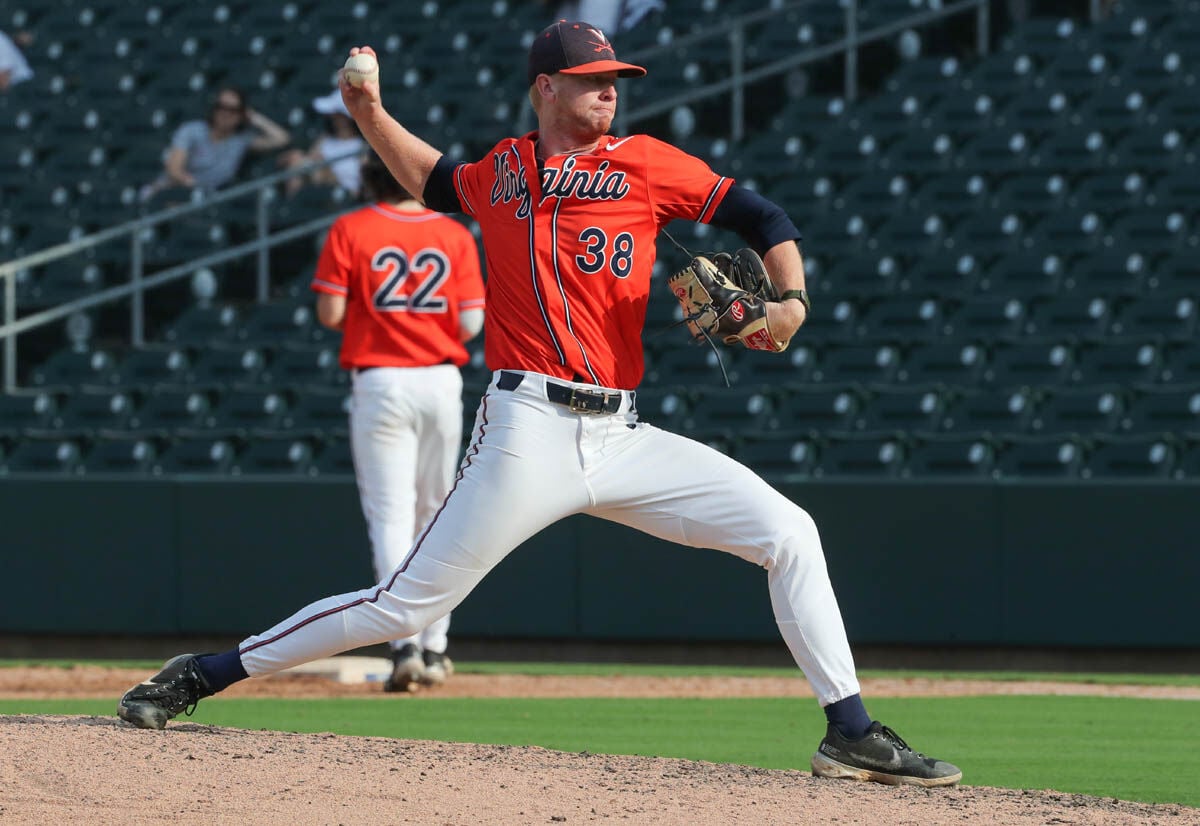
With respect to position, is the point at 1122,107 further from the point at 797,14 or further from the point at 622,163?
the point at 622,163

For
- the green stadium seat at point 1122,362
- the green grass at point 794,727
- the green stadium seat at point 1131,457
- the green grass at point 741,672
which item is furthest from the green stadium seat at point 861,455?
the green grass at point 794,727

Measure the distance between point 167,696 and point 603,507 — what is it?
130cm

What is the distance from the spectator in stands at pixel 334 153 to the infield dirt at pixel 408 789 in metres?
8.24

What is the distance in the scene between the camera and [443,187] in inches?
199

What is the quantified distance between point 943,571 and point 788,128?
5585 millimetres

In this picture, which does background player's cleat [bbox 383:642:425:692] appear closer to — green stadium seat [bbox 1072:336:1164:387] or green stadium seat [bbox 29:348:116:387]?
green stadium seat [bbox 1072:336:1164:387]

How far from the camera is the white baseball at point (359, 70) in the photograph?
4.93m

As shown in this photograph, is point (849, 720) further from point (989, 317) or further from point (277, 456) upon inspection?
point (989, 317)

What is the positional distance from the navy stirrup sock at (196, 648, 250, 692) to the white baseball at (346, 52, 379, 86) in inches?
59.6

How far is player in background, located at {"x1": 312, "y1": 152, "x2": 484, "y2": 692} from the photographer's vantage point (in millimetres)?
7398

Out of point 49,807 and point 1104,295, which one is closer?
point 49,807

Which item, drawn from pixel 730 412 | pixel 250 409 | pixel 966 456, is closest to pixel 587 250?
pixel 966 456

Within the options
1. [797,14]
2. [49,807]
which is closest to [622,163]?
[49,807]

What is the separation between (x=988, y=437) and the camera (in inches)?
382
